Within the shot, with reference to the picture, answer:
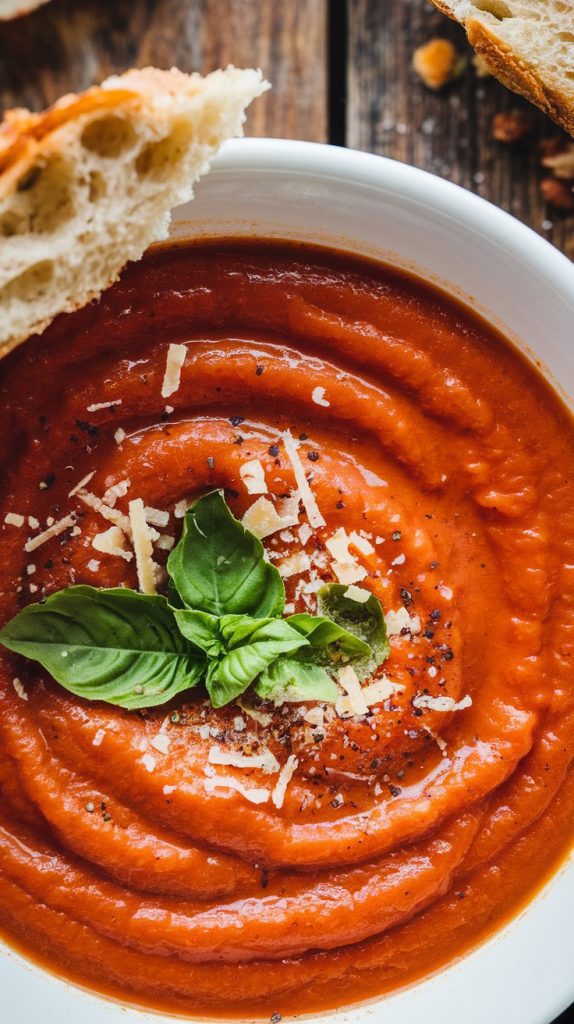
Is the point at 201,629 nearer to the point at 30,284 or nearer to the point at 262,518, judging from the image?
the point at 262,518

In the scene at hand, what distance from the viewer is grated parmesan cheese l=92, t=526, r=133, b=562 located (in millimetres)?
2387

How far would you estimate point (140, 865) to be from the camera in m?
2.39

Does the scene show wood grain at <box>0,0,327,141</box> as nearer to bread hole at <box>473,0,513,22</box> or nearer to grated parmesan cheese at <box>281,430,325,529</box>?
bread hole at <box>473,0,513,22</box>

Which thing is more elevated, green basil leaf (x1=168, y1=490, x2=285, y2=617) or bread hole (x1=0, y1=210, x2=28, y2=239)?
bread hole (x1=0, y1=210, x2=28, y2=239)

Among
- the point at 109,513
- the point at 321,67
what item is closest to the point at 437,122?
the point at 321,67

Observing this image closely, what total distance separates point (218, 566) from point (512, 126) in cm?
161

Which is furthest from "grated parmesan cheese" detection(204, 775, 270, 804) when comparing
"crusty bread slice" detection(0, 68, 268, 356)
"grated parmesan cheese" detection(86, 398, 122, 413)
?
"crusty bread slice" detection(0, 68, 268, 356)

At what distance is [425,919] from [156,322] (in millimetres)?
1643

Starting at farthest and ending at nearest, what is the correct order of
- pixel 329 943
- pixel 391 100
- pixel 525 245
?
1. pixel 391 100
2. pixel 329 943
3. pixel 525 245

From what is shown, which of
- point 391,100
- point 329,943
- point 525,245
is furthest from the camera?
point 391,100

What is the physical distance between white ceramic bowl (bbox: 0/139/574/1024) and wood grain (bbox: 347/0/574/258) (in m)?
0.66

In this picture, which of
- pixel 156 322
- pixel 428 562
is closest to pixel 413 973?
pixel 428 562

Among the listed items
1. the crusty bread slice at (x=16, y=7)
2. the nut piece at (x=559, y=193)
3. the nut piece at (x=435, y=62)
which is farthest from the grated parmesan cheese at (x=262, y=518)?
the crusty bread slice at (x=16, y=7)

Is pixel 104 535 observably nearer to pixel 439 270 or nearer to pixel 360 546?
pixel 360 546
